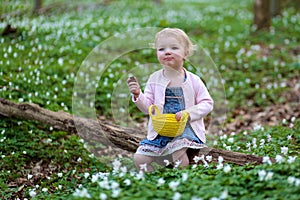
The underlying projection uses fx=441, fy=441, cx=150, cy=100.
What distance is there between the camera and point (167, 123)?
4.82m

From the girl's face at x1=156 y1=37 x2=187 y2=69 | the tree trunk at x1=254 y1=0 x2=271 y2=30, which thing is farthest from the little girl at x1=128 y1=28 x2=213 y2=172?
the tree trunk at x1=254 y1=0 x2=271 y2=30

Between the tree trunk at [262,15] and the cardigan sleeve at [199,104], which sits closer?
the cardigan sleeve at [199,104]

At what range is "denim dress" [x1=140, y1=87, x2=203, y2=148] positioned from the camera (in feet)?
16.3

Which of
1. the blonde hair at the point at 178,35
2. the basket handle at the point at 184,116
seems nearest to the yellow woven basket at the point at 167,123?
the basket handle at the point at 184,116

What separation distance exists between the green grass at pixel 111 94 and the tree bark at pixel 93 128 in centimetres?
28

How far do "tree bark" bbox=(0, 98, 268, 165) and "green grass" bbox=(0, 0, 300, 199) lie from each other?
0.28 meters

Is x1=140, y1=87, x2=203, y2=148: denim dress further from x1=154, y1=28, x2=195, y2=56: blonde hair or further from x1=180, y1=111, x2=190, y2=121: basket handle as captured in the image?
x1=154, y1=28, x2=195, y2=56: blonde hair

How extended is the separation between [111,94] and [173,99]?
12.6 feet

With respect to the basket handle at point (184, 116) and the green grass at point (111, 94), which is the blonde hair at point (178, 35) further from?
the green grass at point (111, 94)

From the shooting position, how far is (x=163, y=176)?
4402 mm

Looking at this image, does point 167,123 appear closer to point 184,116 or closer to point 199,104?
point 184,116

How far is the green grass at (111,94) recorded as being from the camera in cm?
396

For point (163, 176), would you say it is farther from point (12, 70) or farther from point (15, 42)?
point (15, 42)

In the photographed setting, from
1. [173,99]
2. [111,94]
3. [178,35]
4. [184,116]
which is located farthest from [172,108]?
[111,94]
